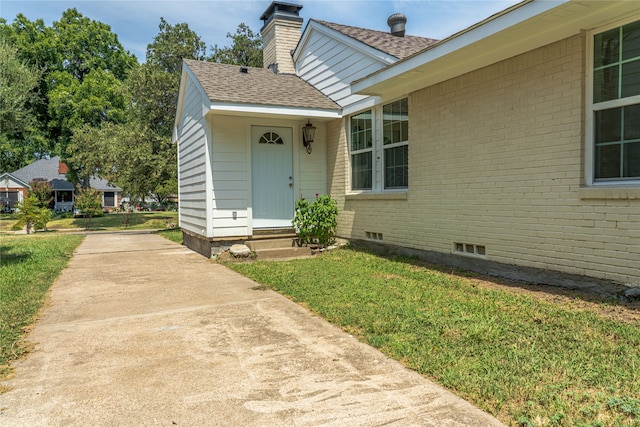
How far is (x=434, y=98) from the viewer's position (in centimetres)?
653

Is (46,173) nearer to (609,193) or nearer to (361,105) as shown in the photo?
(361,105)

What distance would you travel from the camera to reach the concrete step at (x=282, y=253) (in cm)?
798

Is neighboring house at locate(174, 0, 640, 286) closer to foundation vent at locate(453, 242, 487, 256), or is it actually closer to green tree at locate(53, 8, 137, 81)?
foundation vent at locate(453, 242, 487, 256)

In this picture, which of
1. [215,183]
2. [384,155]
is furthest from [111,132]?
[384,155]

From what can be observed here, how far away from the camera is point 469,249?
20.0ft

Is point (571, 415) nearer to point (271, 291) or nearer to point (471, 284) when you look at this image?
point (471, 284)

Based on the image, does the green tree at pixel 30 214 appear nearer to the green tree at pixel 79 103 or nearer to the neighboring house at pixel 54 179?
the green tree at pixel 79 103

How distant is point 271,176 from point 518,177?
4.95 metres

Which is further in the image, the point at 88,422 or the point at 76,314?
the point at 76,314

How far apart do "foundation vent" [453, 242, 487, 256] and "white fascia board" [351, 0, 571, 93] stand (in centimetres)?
269

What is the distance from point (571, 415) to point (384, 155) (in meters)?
6.05

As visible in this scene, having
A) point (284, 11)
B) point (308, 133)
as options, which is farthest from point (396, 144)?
point (284, 11)

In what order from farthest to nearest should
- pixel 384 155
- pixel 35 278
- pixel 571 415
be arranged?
pixel 384 155 → pixel 35 278 → pixel 571 415

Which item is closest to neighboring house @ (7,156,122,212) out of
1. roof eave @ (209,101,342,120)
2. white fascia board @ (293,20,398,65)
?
white fascia board @ (293,20,398,65)
